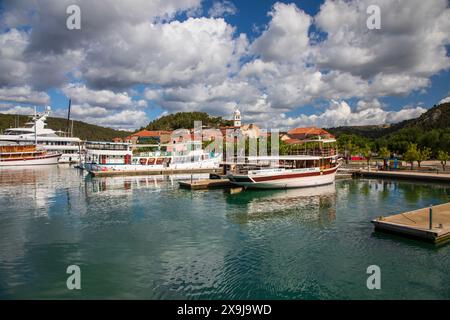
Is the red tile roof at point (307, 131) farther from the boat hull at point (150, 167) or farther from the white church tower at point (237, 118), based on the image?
the boat hull at point (150, 167)

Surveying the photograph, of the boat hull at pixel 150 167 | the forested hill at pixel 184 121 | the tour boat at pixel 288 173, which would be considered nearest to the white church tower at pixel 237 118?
the forested hill at pixel 184 121

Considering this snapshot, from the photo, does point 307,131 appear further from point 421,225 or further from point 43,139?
point 421,225

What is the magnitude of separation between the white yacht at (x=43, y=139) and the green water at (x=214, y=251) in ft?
254

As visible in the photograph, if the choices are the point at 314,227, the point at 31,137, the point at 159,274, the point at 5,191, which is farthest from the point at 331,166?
the point at 31,137

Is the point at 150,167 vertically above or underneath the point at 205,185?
above

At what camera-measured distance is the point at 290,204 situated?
31.2 meters

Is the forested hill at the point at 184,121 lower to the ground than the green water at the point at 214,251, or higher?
higher

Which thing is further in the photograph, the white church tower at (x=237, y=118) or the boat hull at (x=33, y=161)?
the white church tower at (x=237, y=118)

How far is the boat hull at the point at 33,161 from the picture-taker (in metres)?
84.2

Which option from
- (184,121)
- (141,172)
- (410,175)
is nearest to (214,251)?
(410,175)

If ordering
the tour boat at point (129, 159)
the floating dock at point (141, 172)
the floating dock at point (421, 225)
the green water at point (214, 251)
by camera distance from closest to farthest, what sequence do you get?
the green water at point (214, 251)
the floating dock at point (421, 225)
the floating dock at point (141, 172)
the tour boat at point (129, 159)

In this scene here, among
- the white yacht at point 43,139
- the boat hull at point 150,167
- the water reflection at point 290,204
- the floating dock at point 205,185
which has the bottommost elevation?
the water reflection at point 290,204

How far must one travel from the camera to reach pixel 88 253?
17.5 meters

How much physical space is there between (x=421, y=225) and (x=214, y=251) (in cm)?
1204
